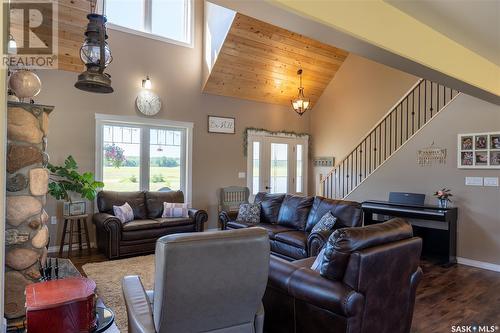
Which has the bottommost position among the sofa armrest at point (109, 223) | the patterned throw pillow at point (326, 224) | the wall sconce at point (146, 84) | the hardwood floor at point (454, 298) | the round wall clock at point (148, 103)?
the hardwood floor at point (454, 298)

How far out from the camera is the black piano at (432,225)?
4.71 meters

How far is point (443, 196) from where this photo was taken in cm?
482

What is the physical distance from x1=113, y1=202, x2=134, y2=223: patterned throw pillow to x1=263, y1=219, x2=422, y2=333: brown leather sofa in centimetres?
342

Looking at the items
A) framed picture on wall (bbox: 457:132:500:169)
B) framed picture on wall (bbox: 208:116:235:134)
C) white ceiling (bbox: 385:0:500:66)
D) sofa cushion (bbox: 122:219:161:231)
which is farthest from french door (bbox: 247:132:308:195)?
white ceiling (bbox: 385:0:500:66)

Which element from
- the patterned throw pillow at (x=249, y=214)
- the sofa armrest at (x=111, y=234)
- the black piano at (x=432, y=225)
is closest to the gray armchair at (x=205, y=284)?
the sofa armrest at (x=111, y=234)

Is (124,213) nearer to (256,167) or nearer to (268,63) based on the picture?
(256,167)

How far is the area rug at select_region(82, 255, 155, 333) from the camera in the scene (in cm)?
316

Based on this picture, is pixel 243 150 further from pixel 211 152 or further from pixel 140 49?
pixel 140 49

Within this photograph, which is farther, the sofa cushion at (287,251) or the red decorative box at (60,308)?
the sofa cushion at (287,251)

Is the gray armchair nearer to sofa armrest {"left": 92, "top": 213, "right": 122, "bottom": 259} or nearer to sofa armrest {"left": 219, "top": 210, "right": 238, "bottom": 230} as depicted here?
sofa armrest {"left": 92, "top": 213, "right": 122, "bottom": 259}

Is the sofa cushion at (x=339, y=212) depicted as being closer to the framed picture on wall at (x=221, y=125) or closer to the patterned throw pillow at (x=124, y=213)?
the patterned throw pillow at (x=124, y=213)

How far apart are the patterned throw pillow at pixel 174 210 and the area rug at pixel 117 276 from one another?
0.87 m

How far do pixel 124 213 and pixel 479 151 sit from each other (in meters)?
5.50

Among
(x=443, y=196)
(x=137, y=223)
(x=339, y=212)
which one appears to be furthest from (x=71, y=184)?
(x=443, y=196)
